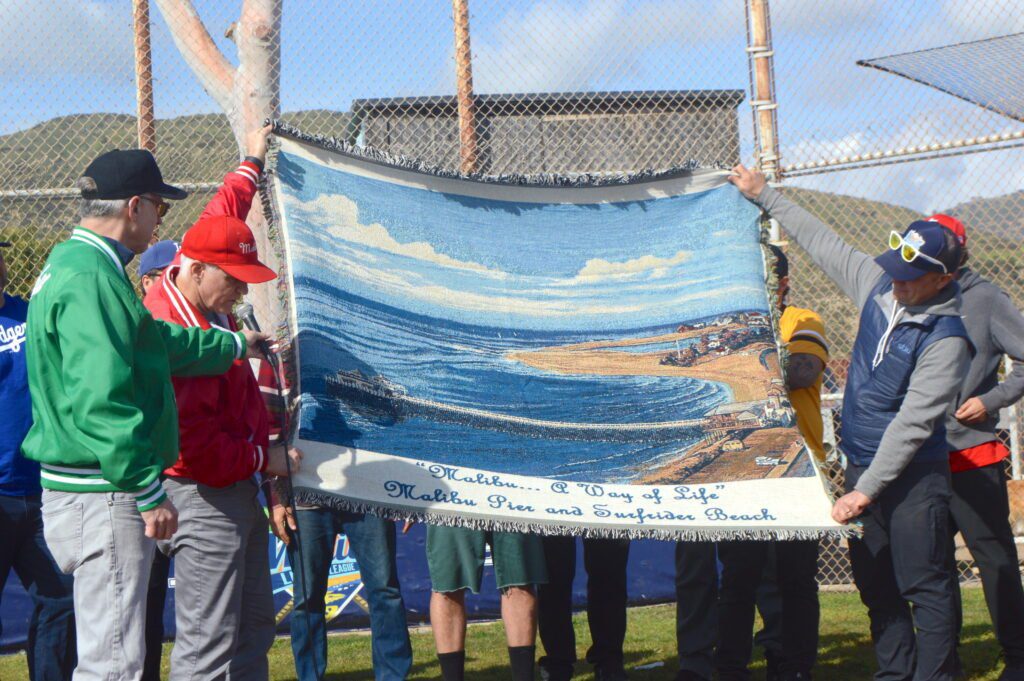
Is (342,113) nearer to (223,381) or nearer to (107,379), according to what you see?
(223,381)

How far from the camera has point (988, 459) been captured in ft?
15.9

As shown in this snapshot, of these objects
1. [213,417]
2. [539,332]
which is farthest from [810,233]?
[213,417]

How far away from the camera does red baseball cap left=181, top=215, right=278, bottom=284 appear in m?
3.57

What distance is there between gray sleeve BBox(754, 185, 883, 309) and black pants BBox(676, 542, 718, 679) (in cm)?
128

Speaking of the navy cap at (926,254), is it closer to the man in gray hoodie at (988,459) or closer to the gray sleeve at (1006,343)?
the man in gray hoodie at (988,459)

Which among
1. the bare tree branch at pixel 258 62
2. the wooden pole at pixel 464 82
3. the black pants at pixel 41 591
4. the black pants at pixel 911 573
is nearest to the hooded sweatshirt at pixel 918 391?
the black pants at pixel 911 573

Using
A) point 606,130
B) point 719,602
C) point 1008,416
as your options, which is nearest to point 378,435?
point 719,602

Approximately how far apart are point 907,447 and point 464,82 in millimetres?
3390

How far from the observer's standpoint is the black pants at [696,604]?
4691 mm

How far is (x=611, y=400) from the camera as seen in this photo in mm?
4480

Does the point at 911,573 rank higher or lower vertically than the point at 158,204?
lower

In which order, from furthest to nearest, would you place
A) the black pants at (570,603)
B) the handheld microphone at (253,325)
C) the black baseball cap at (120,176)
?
the black pants at (570,603) < the handheld microphone at (253,325) < the black baseball cap at (120,176)

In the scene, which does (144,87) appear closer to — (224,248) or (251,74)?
(251,74)

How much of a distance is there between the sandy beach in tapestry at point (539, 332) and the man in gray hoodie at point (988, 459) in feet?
3.10
